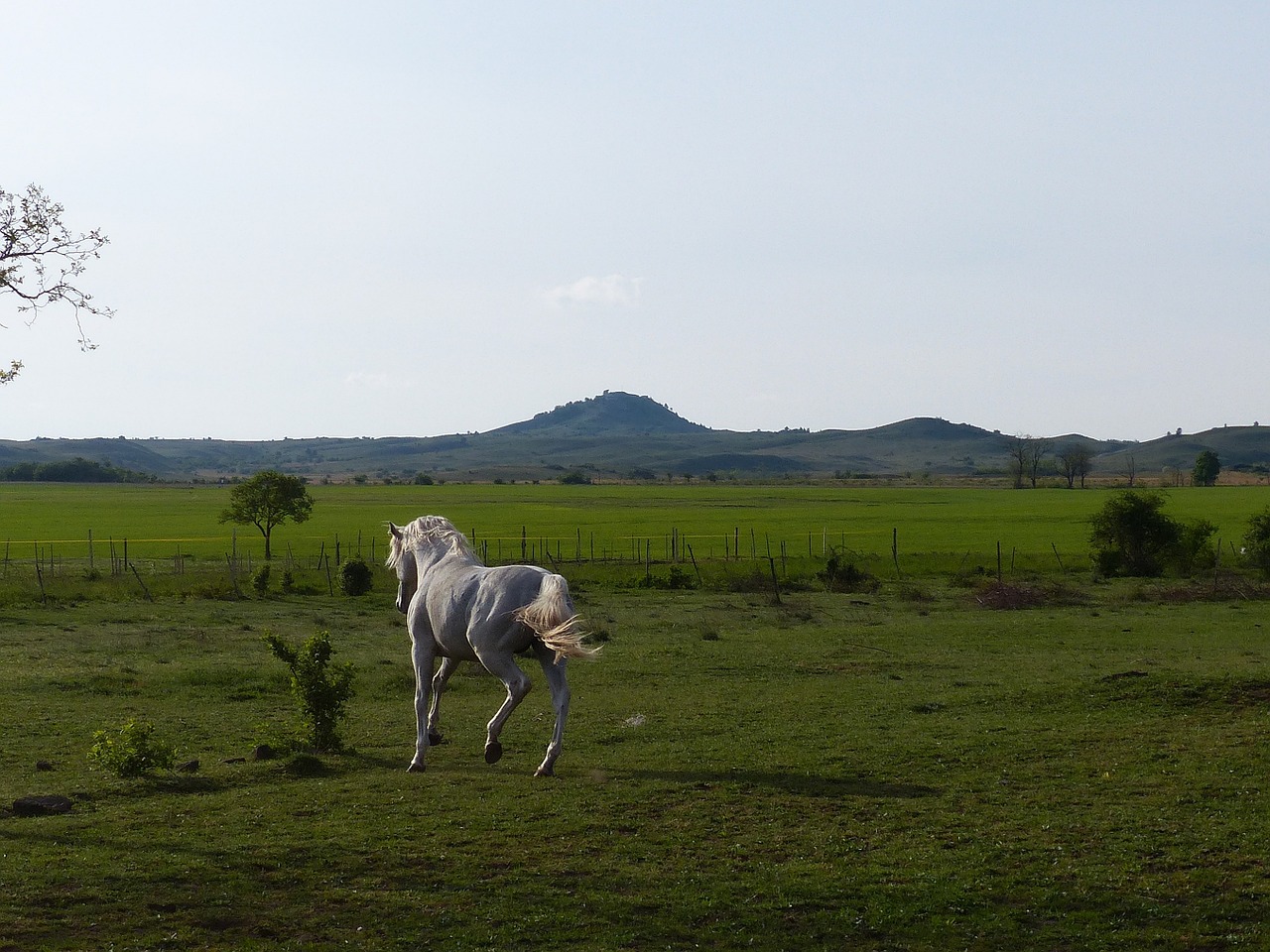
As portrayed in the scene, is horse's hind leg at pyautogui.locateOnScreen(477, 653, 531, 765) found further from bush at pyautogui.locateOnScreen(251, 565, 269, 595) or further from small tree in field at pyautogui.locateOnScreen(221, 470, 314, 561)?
small tree in field at pyautogui.locateOnScreen(221, 470, 314, 561)

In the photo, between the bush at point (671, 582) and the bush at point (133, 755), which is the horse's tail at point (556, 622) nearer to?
the bush at point (133, 755)

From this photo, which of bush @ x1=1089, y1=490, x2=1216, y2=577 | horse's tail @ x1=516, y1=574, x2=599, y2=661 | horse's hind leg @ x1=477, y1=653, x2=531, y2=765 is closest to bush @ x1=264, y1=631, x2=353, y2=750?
horse's hind leg @ x1=477, y1=653, x2=531, y2=765

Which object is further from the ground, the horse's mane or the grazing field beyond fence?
the horse's mane

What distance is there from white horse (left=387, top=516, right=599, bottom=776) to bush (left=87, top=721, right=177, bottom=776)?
8.14 ft

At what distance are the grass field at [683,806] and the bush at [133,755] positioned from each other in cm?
24

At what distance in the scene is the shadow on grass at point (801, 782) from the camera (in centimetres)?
1068

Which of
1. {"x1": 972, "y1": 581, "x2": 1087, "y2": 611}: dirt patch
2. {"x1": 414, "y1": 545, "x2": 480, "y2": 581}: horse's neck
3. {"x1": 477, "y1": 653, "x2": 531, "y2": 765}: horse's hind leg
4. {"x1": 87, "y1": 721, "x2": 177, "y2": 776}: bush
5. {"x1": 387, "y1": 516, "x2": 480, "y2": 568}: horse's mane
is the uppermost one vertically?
{"x1": 387, "y1": 516, "x2": 480, "y2": 568}: horse's mane

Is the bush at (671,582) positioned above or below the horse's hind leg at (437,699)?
below

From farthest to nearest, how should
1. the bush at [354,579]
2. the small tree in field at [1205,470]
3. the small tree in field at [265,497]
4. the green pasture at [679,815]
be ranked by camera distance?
the small tree in field at [1205,470]
the small tree in field at [265,497]
the bush at [354,579]
the green pasture at [679,815]

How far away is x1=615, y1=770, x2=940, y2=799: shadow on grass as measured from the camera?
10.7 meters

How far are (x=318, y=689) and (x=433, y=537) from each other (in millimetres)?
2146

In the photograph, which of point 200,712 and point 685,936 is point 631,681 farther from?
point 685,936

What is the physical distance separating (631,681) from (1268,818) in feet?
36.7

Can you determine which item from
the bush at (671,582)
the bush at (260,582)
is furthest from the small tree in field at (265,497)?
the bush at (671,582)
